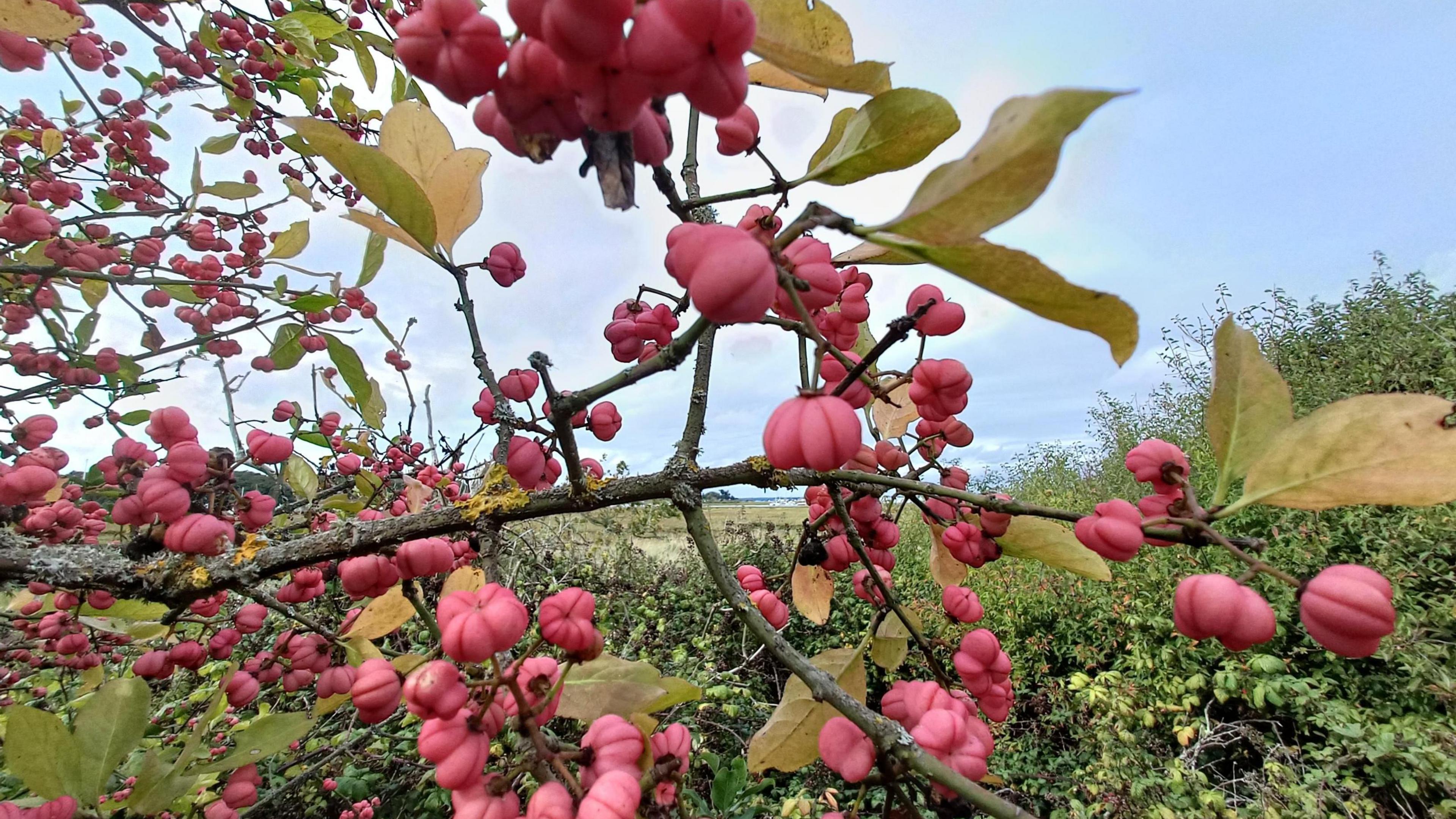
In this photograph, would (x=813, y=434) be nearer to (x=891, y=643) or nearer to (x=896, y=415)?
(x=891, y=643)

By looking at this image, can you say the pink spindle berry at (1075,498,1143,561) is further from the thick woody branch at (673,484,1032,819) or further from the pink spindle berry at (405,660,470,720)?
the pink spindle berry at (405,660,470,720)

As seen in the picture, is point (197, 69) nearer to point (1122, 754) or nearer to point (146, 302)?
point (146, 302)

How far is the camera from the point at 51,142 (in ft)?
5.68

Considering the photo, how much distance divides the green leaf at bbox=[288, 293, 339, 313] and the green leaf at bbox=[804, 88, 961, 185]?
112cm

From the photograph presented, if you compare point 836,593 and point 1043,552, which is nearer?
point 1043,552

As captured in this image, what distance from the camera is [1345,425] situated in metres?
0.57

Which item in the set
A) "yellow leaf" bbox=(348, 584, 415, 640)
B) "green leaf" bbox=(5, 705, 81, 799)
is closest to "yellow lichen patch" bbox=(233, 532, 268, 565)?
"yellow leaf" bbox=(348, 584, 415, 640)

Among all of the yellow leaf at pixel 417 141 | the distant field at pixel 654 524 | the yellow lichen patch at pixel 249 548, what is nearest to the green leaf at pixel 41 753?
the yellow lichen patch at pixel 249 548

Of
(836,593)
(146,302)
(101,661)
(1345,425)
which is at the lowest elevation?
(836,593)

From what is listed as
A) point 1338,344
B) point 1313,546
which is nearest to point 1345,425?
point 1313,546

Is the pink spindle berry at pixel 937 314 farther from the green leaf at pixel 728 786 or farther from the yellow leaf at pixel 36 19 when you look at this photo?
the green leaf at pixel 728 786

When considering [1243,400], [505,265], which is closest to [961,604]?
[1243,400]

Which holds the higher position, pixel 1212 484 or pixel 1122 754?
pixel 1212 484

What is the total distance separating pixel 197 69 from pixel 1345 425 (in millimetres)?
2847
